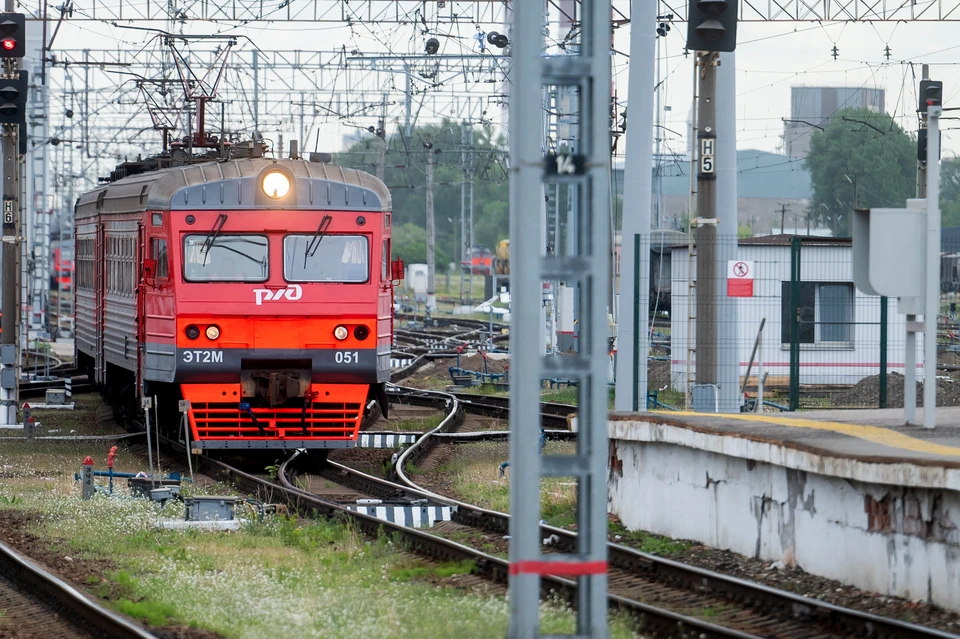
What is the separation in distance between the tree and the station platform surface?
5727cm

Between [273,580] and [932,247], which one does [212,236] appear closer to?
[273,580]

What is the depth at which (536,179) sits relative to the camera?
20.0ft

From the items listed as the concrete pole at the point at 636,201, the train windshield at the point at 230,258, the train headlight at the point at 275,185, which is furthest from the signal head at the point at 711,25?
the train windshield at the point at 230,258

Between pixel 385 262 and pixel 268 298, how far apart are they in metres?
1.43

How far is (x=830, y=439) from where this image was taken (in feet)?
35.1

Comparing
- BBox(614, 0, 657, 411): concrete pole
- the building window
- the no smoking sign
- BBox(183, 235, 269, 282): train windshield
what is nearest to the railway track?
BBox(183, 235, 269, 282): train windshield

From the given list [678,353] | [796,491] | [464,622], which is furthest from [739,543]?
[678,353]

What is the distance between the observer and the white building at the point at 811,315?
953 inches

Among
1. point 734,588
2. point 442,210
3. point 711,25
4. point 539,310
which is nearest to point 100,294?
point 711,25

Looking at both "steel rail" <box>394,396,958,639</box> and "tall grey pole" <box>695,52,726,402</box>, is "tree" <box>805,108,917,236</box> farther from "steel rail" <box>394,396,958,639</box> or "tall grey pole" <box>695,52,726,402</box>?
"steel rail" <box>394,396,958,639</box>

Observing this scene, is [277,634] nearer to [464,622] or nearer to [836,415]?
[464,622]

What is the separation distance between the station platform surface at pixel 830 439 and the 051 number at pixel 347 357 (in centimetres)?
403

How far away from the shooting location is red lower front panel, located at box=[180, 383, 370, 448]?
16.0 m

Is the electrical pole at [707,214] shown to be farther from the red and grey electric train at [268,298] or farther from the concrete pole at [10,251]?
the concrete pole at [10,251]
